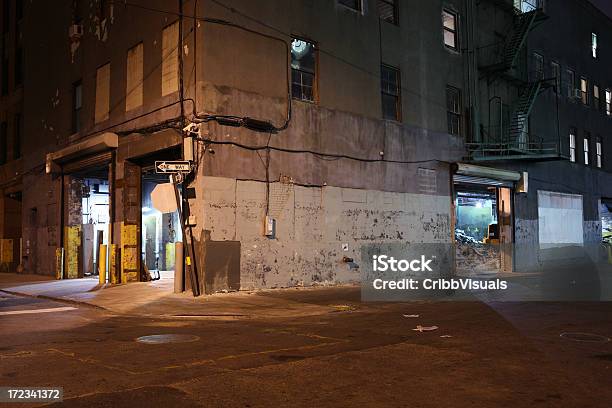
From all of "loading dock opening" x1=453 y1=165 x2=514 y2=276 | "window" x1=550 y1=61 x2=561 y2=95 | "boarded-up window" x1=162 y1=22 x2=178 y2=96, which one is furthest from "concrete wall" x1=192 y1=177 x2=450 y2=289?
"window" x1=550 y1=61 x2=561 y2=95

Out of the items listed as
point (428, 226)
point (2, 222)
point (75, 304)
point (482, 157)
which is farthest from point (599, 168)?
point (2, 222)

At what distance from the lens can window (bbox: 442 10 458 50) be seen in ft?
80.4

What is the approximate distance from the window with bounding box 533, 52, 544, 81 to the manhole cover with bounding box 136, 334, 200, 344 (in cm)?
2557

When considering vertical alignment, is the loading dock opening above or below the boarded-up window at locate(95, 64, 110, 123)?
below

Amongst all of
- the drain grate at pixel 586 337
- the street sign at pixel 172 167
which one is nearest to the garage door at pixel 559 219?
the street sign at pixel 172 167

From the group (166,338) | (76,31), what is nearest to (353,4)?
(76,31)

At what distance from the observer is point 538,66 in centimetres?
2977

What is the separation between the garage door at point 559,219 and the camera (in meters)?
29.1

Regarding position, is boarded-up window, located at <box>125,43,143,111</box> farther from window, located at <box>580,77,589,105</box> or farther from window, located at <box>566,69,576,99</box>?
window, located at <box>580,77,589,105</box>

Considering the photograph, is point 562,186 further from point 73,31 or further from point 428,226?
point 73,31

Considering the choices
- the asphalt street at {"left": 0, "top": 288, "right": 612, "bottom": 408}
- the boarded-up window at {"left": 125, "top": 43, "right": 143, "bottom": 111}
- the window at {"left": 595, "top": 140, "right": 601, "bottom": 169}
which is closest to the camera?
the asphalt street at {"left": 0, "top": 288, "right": 612, "bottom": 408}

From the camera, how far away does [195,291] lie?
15.7 m

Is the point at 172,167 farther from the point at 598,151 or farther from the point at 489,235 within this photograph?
the point at 598,151

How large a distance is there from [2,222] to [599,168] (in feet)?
112
